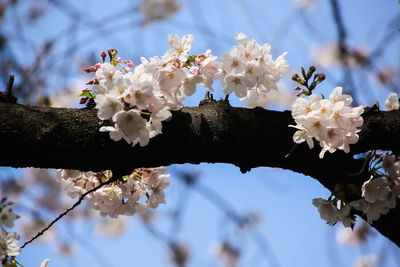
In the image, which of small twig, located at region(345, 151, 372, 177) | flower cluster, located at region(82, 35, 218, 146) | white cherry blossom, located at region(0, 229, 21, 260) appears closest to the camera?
flower cluster, located at region(82, 35, 218, 146)

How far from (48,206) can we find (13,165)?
18.9 ft

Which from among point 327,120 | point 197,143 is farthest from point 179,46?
point 327,120

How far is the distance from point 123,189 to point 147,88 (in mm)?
505

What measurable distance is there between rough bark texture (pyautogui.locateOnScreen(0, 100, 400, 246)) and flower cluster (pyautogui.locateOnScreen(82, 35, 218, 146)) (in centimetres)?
7

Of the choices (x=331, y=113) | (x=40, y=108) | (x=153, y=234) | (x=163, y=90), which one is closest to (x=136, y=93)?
(x=163, y=90)

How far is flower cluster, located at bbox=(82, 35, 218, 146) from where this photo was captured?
1.12 m

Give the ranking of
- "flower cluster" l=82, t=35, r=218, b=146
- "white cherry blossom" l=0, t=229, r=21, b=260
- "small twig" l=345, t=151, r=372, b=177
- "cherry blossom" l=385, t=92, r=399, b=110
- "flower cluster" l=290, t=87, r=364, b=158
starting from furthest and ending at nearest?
"cherry blossom" l=385, t=92, r=399, b=110 → "white cherry blossom" l=0, t=229, r=21, b=260 → "small twig" l=345, t=151, r=372, b=177 → "flower cluster" l=290, t=87, r=364, b=158 → "flower cluster" l=82, t=35, r=218, b=146

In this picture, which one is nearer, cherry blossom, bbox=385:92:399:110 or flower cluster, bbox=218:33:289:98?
flower cluster, bbox=218:33:289:98

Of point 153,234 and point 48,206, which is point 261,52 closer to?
point 153,234

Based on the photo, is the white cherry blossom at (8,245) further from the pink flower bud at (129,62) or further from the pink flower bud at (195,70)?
the pink flower bud at (195,70)

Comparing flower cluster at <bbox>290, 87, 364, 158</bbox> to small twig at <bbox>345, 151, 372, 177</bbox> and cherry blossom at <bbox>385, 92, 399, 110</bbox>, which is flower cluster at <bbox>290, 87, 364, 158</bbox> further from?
cherry blossom at <bbox>385, 92, 399, 110</bbox>

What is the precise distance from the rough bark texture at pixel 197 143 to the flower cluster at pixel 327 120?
0.10 meters

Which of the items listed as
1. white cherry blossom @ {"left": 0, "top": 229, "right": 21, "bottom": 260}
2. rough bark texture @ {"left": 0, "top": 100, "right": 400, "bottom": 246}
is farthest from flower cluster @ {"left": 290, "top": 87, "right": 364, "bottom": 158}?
white cherry blossom @ {"left": 0, "top": 229, "right": 21, "bottom": 260}

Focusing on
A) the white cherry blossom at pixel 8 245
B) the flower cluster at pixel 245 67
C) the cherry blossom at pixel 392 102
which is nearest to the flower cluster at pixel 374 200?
the cherry blossom at pixel 392 102
